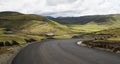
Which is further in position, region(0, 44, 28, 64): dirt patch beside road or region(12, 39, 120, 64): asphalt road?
region(0, 44, 28, 64): dirt patch beside road

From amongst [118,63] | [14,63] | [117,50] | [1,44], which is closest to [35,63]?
[14,63]

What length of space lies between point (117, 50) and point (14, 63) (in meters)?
19.8

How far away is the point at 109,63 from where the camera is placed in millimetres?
27359

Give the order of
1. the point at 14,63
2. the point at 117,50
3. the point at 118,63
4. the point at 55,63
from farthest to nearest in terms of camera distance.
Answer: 1. the point at 117,50
2. the point at 14,63
3. the point at 55,63
4. the point at 118,63

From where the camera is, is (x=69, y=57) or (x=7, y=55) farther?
(x=7, y=55)

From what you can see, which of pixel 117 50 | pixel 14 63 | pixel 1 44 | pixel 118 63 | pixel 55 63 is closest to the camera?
pixel 118 63

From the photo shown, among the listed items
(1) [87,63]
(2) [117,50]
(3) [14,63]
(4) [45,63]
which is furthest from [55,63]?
(2) [117,50]

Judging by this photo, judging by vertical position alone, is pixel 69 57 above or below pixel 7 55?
above

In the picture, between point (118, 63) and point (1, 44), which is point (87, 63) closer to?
point (118, 63)

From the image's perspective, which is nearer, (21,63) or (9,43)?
(21,63)

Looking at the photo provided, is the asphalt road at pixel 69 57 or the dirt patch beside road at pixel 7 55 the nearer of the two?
the asphalt road at pixel 69 57

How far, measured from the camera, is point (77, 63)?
28.1 m

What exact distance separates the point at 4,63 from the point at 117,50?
20.2 m

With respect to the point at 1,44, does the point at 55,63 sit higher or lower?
higher
